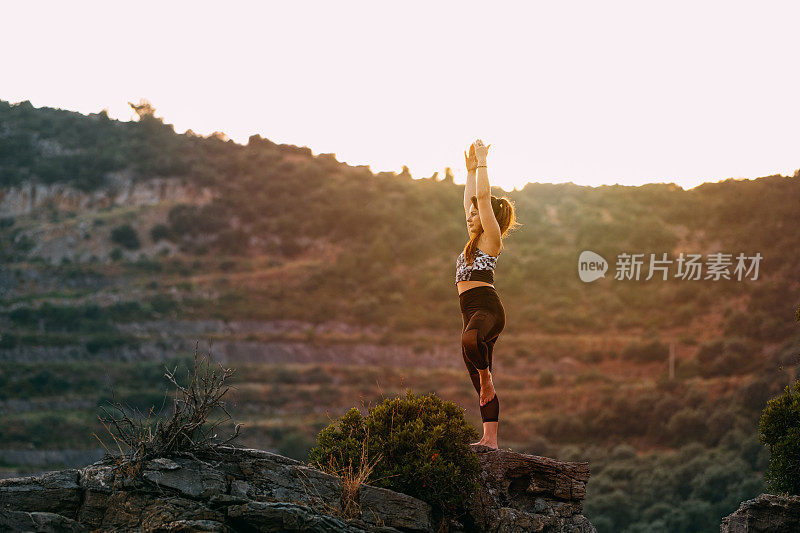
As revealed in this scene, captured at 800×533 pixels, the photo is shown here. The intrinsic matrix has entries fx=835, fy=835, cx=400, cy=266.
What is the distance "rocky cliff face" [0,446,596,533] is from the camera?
6.38 meters

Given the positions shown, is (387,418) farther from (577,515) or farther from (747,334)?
(747,334)

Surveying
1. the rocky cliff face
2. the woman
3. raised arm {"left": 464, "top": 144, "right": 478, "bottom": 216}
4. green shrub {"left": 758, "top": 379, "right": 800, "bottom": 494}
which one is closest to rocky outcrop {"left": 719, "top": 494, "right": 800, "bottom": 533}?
green shrub {"left": 758, "top": 379, "right": 800, "bottom": 494}

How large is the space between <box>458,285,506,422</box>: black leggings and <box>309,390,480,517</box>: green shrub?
1.48 ft

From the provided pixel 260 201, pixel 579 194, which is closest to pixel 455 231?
pixel 579 194

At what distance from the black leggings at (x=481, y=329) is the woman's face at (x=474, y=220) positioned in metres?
0.62

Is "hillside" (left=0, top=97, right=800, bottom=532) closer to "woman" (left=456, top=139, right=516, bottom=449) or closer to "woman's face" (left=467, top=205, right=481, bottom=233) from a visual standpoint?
"woman" (left=456, top=139, right=516, bottom=449)

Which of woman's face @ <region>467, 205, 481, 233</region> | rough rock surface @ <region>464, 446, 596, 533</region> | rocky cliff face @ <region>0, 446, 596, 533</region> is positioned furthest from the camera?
woman's face @ <region>467, 205, 481, 233</region>

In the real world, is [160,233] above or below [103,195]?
below

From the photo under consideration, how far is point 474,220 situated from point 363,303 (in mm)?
49969

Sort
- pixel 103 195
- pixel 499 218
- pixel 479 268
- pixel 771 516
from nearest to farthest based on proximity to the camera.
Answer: pixel 771 516 < pixel 479 268 < pixel 499 218 < pixel 103 195

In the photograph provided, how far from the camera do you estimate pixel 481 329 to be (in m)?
8.61

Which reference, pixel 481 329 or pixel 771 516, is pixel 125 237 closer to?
pixel 481 329

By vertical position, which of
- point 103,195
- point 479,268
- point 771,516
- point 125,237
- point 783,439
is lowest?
point 771,516

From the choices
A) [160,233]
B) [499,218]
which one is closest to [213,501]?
[499,218]
